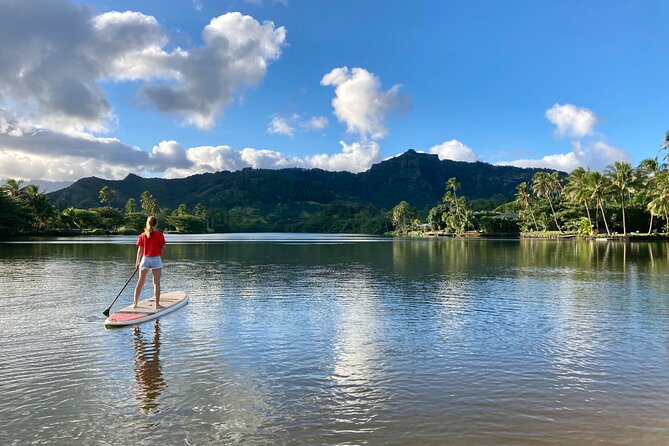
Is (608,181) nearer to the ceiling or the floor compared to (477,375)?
nearer to the ceiling

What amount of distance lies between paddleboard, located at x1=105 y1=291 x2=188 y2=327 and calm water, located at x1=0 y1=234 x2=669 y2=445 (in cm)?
52

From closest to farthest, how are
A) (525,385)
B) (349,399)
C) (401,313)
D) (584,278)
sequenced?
(349,399) → (525,385) → (401,313) → (584,278)

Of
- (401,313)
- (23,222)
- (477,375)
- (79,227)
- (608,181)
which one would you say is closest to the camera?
(477,375)

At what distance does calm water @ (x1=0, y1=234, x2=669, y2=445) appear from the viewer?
742cm

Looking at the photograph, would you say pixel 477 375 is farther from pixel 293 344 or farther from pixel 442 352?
pixel 293 344

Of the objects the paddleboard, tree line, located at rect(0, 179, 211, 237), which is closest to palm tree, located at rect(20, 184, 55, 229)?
tree line, located at rect(0, 179, 211, 237)

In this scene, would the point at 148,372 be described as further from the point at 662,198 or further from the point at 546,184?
the point at 546,184

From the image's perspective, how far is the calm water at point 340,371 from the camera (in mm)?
7418

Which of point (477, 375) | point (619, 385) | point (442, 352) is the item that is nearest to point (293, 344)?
point (442, 352)

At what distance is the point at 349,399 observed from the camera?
28.5 ft

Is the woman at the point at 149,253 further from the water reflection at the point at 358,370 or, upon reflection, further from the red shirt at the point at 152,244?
the water reflection at the point at 358,370

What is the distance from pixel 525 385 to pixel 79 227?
16605 cm

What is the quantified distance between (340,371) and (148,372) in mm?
4141

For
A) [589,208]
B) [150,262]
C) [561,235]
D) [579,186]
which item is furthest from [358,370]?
[589,208]
